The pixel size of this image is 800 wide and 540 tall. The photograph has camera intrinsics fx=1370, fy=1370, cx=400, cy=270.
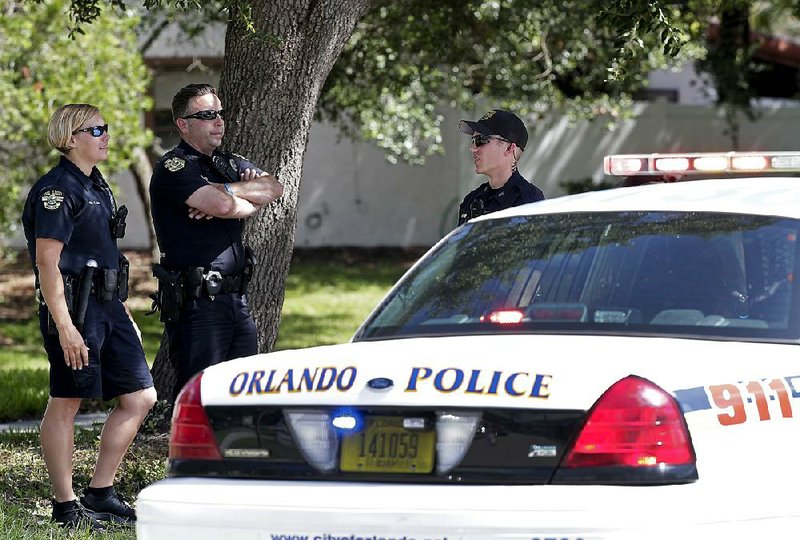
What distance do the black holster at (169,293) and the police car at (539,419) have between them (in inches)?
71.0

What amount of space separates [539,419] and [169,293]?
276cm

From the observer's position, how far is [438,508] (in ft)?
10.7

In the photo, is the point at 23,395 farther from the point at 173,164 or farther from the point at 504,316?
the point at 504,316

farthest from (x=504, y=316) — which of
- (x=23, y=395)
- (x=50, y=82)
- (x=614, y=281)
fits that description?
(x=50, y=82)

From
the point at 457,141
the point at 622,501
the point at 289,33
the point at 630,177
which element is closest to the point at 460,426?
the point at 622,501

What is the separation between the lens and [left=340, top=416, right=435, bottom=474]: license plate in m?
3.39

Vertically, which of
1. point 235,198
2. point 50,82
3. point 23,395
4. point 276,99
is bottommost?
point 23,395

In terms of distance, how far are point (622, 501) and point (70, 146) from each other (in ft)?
10.2

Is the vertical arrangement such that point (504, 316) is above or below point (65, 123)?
below

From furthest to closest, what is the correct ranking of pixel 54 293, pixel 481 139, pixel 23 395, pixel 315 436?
pixel 23 395, pixel 481 139, pixel 54 293, pixel 315 436

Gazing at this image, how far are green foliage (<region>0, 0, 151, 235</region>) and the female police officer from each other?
7.34 metres

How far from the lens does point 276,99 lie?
22.8 ft

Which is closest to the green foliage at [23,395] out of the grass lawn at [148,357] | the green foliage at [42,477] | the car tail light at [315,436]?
the grass lawn at [148,357]

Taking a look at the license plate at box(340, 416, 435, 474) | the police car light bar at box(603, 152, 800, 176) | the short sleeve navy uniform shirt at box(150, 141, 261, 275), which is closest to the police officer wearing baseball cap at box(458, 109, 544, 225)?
the police car light bar at box(603, 152, 800, 176)
